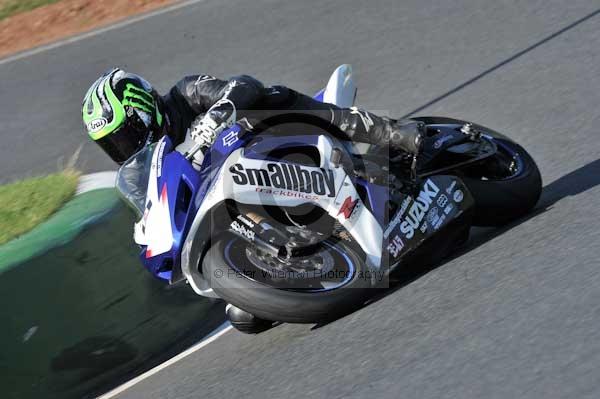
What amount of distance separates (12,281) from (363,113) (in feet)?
6.85

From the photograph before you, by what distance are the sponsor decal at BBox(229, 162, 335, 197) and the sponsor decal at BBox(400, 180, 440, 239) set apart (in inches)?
20.5

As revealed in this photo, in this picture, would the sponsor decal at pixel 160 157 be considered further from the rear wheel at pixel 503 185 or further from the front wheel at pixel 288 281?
the rear wheel at pixel 503 185

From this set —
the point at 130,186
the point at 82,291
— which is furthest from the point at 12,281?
the point at 130,186

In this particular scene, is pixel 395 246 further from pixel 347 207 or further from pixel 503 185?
pixel 503 185

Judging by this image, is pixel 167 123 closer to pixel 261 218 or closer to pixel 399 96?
pixel 261 218

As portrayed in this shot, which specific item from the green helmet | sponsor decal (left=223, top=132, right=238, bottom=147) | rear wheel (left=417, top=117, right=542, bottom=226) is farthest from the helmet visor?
rear wheel (left=417, top=117, right=542, bottom=226)

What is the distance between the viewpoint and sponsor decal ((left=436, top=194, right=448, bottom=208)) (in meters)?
4.86

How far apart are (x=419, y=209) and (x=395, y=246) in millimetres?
316

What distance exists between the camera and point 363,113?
508cm

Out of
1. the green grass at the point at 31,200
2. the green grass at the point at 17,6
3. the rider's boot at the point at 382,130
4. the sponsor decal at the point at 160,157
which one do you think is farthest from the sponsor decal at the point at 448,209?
the green grass at the point at 17,6

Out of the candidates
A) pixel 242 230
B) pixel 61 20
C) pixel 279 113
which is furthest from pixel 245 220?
pixel 61 20

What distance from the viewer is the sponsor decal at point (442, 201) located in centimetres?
486

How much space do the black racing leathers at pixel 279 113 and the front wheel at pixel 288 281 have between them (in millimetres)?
823

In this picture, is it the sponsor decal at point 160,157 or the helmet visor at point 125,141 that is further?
the helmet visor at point 125,141
